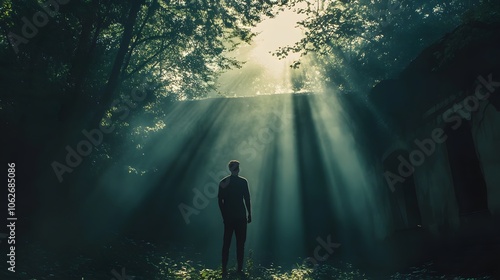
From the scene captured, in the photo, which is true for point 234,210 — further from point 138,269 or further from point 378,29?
point 378,29

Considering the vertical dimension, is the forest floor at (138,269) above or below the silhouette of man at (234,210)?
below

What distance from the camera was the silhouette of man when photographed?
8.59 m

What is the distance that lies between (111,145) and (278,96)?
7919 mm

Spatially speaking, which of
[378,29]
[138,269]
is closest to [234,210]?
[138,269]

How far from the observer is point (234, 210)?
8.63 m

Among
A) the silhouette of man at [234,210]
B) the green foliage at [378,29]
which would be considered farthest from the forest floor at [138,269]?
the green foliage at [378,29]

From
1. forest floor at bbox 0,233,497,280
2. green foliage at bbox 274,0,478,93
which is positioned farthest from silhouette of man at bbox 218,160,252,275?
green foliage at bbox 274,0,478,93

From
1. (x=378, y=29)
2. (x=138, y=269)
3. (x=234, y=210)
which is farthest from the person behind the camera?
(x=378, y=29)

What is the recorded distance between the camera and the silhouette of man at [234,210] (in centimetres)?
859

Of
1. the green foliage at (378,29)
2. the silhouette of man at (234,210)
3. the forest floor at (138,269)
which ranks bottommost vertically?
the forest floor at (138,269)

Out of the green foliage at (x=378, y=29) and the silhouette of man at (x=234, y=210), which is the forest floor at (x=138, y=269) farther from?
the green foliage at (x=378, y=29)

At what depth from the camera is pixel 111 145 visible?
55.7 ft

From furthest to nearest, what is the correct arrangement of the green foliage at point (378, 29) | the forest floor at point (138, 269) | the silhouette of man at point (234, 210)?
the green foliage at point (378, 29), the silhouette of man at point (234, 210), the forest floor at point (138, 269)

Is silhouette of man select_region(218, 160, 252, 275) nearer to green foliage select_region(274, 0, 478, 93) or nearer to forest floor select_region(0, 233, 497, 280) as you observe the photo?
forest floor select_region(0, 233, 497, 280)
